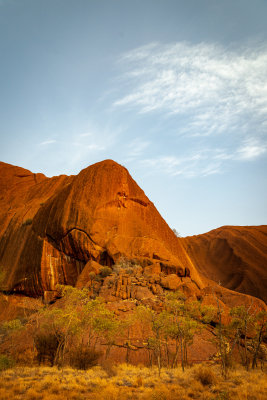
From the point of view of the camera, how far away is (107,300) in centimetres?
2397

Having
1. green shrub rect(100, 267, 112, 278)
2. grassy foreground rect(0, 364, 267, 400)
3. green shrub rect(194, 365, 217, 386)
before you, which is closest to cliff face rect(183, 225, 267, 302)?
green shrub rect(100, 267, 112, 278)

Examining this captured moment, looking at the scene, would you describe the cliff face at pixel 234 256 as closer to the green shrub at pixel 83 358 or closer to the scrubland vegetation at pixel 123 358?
the scrubland vegetation at pixel 123 358

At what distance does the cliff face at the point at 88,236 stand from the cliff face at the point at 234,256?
17.6 meters

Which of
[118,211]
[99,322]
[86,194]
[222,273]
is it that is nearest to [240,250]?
[222,273]

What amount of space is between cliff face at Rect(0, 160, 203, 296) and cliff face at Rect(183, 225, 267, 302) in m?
17.6

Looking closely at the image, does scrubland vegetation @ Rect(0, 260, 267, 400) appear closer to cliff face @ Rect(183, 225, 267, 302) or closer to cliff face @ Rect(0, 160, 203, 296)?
cliff face @ Rect(0, 160, 203, 296)

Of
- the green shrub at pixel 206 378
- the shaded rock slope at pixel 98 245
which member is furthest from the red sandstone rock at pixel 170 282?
the green shrub at pixel 206 378

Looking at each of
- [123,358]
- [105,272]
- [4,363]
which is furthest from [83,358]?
[105,272]

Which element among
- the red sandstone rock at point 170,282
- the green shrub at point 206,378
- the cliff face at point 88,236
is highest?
the cliff face at point 88,236

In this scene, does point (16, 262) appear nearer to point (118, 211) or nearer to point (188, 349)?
point (118, 211)

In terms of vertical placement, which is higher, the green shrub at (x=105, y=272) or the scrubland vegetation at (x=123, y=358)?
the green shrub at (x=105, y=272)

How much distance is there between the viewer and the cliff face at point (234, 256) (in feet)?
157

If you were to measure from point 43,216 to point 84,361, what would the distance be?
26.4 meters

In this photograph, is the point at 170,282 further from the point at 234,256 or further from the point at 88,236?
the point at 234,256
